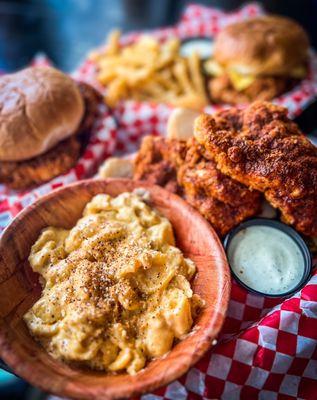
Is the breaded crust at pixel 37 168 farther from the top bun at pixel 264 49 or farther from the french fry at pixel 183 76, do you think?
the top bun at pixel 264 49

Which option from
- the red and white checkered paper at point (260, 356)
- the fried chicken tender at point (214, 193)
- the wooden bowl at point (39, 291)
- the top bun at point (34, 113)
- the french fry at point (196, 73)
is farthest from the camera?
the french fry at point (196, 73)

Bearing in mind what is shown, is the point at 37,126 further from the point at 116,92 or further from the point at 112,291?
the point at 112,291

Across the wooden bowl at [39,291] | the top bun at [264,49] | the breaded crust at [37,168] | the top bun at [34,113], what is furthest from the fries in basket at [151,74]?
the wooden bowl at [39,291]

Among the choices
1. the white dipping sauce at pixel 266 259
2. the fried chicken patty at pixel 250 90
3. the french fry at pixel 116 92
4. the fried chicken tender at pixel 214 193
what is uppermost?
the french fry at pixel 116 92

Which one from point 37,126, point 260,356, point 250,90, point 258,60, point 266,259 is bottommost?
point 260,356

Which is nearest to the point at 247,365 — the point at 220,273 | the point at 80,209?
the point at 220,273

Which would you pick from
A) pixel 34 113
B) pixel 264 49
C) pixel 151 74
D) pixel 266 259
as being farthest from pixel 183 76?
pixel 266 259
